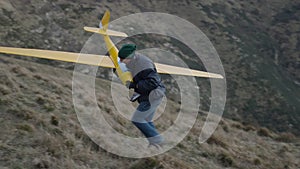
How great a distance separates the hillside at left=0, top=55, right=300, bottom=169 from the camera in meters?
7.17

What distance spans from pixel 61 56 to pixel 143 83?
5886 millimetres

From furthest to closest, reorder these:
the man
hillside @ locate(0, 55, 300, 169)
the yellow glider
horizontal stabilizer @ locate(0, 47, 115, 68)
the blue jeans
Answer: horizontal stabilizer @ locate(0, 47, 115, 68) < the yellow glider < the blue jeans < the man < hillside @ locate(0, 55, 300, 169)

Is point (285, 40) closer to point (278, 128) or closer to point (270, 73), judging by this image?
point (270, 73)

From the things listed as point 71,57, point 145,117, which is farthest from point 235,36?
point 145,117

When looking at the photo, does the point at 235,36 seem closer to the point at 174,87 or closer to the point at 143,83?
the point at 174,87

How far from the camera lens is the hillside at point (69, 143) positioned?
23.5 feet

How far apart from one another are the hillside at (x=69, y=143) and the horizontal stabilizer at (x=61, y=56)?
1.13 m

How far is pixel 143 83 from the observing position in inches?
304

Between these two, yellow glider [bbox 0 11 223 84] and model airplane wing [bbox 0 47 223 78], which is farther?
model airplane wing [bbox 0 47 223 78]

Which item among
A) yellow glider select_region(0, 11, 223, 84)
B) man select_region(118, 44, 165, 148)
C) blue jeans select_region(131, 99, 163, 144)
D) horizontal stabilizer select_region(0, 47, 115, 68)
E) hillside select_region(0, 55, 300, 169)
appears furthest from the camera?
horizontal stabilizer select_region(0, 47, 115, 68)

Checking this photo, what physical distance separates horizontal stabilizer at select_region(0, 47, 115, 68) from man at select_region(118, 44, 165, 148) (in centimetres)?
473

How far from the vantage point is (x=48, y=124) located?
8625 millimetres

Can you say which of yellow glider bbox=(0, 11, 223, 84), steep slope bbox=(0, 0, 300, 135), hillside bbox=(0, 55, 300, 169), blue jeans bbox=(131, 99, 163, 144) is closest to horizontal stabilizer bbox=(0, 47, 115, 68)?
yellow glider bbox=(0, 11, 223, 84)

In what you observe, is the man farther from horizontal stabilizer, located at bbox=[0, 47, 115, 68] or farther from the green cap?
horizontal stabilizer, located at bbox=[0, 47, 115, 68]
